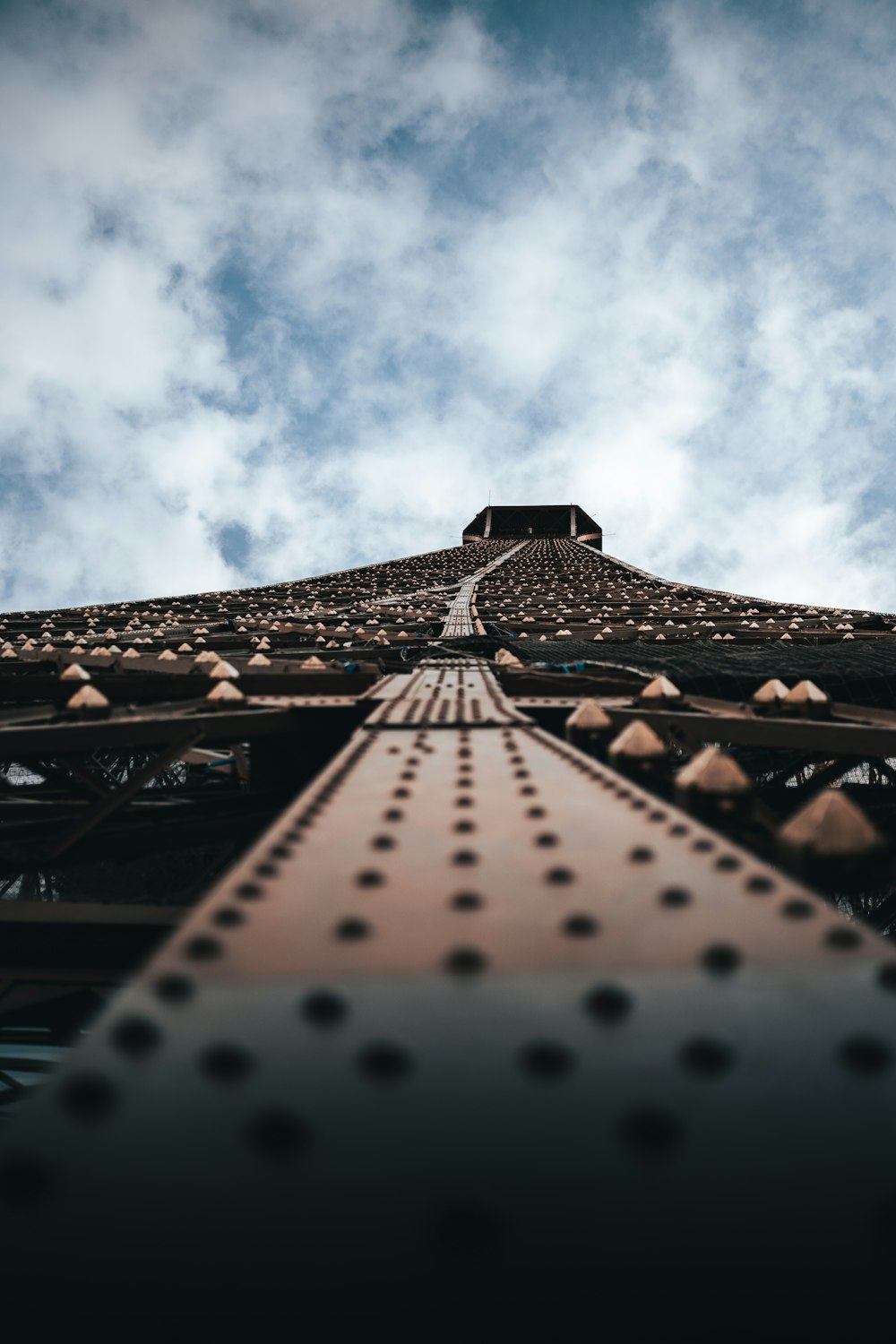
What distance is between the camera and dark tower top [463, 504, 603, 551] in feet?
195

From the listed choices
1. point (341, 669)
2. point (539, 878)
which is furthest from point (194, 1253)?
point (341, 669)

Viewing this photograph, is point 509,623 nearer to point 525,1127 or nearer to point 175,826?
point 175,826

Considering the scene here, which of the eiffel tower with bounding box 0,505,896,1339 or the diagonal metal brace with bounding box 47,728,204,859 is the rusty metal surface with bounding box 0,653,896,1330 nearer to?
the eiffel tower with bounding box 0,505,896,1339

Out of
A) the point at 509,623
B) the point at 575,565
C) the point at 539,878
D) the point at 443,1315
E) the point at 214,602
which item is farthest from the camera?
the point at 575,565

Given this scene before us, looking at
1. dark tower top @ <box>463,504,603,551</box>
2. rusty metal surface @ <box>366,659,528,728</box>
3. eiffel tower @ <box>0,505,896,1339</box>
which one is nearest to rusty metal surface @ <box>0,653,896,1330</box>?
eiffel tower @ <box>0,505,896,1339</box>

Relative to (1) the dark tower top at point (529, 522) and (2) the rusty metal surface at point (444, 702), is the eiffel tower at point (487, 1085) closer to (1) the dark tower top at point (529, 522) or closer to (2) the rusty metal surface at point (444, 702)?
(2) the rusty metal surface at point (444, 702)

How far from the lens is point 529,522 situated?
60.8 m

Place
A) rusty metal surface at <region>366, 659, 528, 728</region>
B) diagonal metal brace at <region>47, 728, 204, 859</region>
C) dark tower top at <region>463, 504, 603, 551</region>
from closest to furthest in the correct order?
rusty metal surface at <region>366, 659, 528, 728</region>, diagonal metal brace at <region>47, 728, 204, 859</region>, dark tower top at <region>463, 504, 603, 551</region>

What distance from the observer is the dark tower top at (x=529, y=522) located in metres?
59.6

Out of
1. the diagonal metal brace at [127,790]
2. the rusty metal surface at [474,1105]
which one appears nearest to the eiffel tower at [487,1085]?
the rusty metal surface at [474,1105]

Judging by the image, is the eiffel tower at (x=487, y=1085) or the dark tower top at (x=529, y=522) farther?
the dark tower top at (x=529, y=522)

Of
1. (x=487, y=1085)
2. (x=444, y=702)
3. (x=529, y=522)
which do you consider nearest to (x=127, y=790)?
(x=444, y=702)

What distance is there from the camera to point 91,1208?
1.00m

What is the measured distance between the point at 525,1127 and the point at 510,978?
31cm
